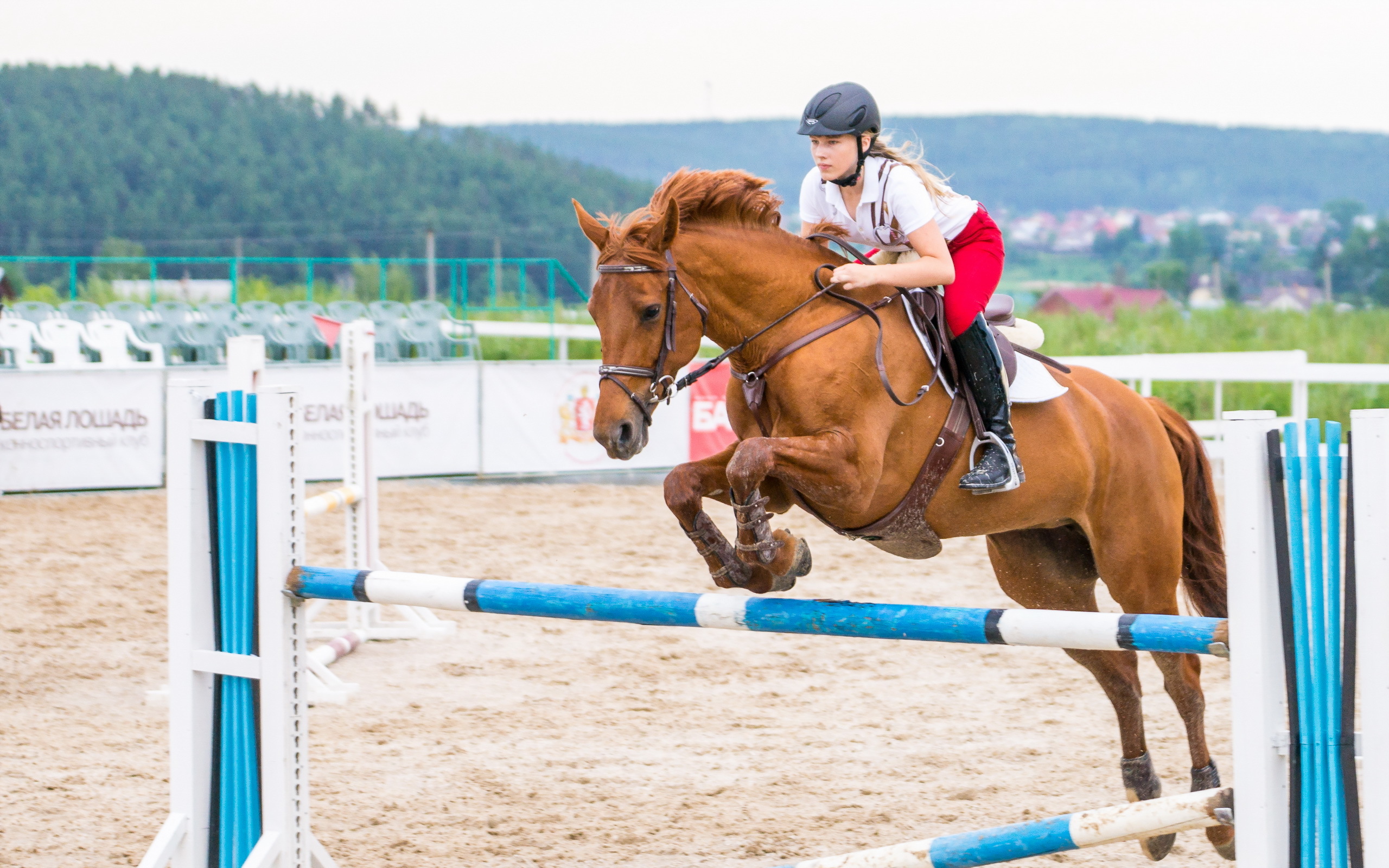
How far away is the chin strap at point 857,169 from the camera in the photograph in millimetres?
3156

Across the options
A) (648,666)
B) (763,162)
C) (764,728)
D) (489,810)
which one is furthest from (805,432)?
(763,162)

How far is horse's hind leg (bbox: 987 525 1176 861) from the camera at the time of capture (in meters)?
3.80

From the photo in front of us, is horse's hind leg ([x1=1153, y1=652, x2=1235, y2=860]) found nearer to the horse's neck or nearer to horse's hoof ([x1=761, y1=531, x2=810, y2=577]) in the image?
horse's hoof ([x1=761, y1=531, x2=810, y2=577])

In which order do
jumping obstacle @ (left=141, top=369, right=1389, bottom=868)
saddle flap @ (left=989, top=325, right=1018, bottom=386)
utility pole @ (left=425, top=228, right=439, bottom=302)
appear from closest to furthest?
jumping obstacle @ (left=141, top=369, right=1389, bottom=868) < saddle flap @ (left=989, top=325, right=1018, bottom=386) < utility pole @ (left=425, top=228, right=439, bottom=302)

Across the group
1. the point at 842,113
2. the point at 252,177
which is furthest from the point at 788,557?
the point at 252,177

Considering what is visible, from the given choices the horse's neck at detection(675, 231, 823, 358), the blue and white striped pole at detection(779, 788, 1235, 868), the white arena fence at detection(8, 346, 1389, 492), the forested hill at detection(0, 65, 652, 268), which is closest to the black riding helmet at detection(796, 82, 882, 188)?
the horse's neck at detection(675, 231, 823, 358)

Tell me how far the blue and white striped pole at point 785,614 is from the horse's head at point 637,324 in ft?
1.30

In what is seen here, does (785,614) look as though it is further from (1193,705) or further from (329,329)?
(329,329)

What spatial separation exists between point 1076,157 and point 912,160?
436 ft

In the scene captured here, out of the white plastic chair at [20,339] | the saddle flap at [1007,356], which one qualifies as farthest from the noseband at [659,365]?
the white plastic chair at [20,339]

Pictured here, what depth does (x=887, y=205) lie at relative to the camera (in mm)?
3199

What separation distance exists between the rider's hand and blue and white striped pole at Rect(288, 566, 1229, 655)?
2.98 feet

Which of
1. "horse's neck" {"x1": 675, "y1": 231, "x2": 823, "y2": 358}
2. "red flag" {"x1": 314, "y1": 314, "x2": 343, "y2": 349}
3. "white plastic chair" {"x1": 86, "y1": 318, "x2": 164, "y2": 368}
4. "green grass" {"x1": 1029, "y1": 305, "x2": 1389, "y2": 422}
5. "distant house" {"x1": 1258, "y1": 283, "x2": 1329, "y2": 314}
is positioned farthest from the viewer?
"distant house" {"x1": 1258, "y1": 283, "x2": 1329, "y2": 314}

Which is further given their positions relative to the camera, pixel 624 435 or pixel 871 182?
pixel 871 182
